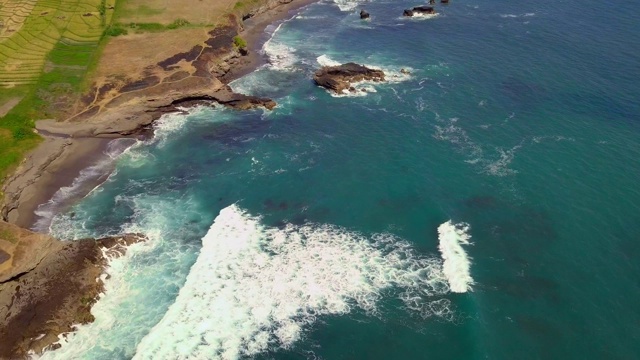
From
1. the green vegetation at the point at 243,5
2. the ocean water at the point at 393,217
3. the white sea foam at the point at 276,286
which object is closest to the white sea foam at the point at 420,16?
the ocean water at the point at 393,217

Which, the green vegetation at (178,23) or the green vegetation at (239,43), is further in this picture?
the green vegetation at (178,23)

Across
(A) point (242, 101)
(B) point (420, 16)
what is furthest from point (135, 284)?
(B) point (420, 16)

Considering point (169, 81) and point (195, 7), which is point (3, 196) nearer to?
point (169, 81)

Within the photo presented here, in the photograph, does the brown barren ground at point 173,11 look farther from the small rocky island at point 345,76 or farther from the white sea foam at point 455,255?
the white sea foam at point 455,255

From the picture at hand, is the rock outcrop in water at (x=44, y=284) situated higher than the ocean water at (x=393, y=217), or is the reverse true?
the rock outcrop in water at (x=44, y=284)

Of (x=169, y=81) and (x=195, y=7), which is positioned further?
(x=195, y=7)

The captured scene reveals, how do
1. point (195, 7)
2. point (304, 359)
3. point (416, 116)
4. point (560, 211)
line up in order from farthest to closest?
point (195, 7)
point (416, 116)
point (560, 211)
point (304, 359)

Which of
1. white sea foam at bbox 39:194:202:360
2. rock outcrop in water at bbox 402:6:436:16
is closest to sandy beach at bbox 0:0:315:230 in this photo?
white sea foam at bbox 39:194:202:360

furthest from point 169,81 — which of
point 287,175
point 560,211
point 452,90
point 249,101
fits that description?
point 560,211
